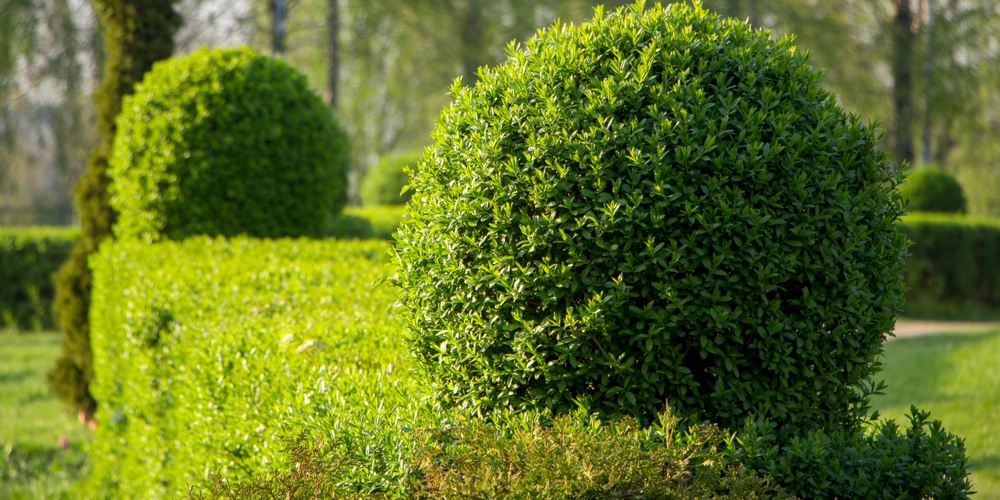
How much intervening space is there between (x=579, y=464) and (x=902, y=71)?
67.7 ft

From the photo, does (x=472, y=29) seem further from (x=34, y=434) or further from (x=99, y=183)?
(x=34, y=434)

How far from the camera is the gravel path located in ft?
39.4

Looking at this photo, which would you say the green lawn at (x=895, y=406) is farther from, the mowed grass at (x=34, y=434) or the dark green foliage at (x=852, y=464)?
the dark green foliage at (x=852, y=464)

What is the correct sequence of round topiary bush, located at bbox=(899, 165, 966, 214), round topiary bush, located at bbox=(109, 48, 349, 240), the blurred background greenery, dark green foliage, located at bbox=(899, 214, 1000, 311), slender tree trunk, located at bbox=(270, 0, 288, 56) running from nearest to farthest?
round topiary bush, located at bbox=(109, 48, 349, 240), slender tree trunk, located at bbox=(270, 0, 288, 56), dark green foliage, located at bbox=(899, 214, 1000, 311), the blurred background greenery, round topiary bush, located at bbox=(899, 165, 966, 214)

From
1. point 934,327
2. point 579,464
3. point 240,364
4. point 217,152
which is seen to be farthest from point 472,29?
point 579,464

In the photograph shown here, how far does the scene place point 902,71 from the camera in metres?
19.8

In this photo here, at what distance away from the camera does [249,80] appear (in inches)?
275

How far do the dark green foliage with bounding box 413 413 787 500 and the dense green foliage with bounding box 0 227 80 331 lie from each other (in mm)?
11662

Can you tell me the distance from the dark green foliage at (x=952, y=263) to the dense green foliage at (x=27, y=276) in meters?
14.1

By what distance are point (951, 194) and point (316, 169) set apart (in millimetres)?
14633

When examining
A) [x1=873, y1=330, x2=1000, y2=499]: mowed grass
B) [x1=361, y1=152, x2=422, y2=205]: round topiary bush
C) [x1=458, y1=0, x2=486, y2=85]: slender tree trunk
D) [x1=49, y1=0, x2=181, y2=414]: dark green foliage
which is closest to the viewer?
[x1=873, y1=330, x2=1000, y2=499]: mowed grass

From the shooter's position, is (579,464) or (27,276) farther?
(27,276)

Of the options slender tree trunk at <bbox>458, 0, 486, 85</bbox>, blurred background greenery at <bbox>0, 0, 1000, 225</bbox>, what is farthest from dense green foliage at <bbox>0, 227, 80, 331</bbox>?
slender tree trunk at <bbox>458, 0, 486, 85</bbox>

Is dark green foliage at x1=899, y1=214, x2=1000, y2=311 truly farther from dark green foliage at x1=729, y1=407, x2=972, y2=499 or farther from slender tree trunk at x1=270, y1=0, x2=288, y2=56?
dark green foliage at x1=729, y1=407, x2=972, y2=499
